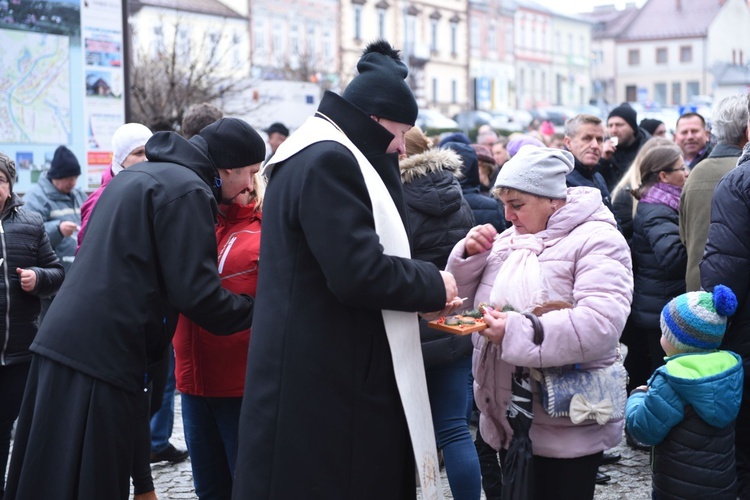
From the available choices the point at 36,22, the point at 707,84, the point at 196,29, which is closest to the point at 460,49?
the point at 707,84

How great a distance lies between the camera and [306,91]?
1831 cm

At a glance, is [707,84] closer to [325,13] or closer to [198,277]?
[325,13]

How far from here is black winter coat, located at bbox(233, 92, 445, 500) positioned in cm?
270

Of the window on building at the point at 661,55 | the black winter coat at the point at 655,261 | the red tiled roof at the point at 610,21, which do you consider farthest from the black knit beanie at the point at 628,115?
the window on building at the point at 661,55

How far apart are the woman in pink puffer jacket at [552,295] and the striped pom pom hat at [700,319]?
0.41m

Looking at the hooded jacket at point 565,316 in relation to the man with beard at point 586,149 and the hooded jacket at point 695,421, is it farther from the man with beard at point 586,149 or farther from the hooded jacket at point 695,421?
the man with beard at point 586,149

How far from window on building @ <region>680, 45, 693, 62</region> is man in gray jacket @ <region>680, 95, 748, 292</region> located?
82485mm

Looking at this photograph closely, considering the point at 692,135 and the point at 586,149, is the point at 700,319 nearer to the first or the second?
the point at 586,149

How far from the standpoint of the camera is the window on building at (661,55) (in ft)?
273

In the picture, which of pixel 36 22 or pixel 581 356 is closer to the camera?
pixel 581 356

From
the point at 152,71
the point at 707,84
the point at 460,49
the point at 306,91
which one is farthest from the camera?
the point at 707,84

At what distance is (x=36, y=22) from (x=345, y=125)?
5.45 metres

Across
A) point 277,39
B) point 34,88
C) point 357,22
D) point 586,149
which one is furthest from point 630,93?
point 586,149

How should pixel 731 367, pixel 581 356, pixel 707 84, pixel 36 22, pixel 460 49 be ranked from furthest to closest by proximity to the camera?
pixel 707 84
pixel 460 49
pixel 36 22
pixel 731 367
pixel 581 356
